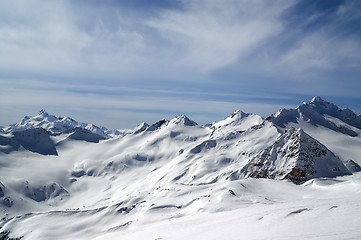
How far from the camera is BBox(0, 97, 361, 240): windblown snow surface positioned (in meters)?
26.4

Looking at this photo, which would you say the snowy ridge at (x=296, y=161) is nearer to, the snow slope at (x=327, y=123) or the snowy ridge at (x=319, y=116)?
the snow slope at (x=327, y=123)

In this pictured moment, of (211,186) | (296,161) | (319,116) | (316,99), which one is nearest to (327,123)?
(319,116)

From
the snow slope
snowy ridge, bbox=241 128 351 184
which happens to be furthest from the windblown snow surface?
the snow slope

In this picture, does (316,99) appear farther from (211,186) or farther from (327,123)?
(211,186)

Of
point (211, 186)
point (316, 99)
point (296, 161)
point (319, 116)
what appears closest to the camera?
point (211, 186)

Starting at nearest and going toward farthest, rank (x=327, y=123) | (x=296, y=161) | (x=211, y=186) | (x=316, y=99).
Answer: (x=211, y=186)
(x=296, y=161)
(x=327, y=123)
(x=316, y=99)

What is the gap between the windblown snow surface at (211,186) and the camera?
26.4 metres

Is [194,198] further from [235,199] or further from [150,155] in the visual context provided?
[150,155]

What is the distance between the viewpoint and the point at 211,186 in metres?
54.6

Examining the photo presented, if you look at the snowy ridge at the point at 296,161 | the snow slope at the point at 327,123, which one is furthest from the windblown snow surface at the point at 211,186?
the snow slope at the point at 327,123

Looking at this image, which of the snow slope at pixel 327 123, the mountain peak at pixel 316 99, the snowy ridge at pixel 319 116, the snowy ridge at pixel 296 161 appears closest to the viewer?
the snowy ridge at pixel 296 161

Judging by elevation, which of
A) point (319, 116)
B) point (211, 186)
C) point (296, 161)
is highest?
point (319, 116)

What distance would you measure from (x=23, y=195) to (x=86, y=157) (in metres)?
64.0

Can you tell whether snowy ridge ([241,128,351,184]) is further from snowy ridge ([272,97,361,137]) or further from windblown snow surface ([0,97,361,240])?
snowy ridge ([272,97,361,137])
